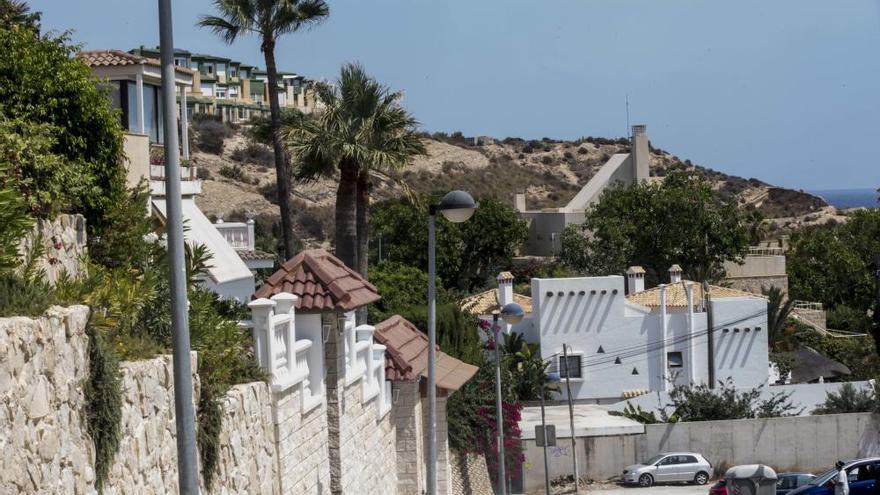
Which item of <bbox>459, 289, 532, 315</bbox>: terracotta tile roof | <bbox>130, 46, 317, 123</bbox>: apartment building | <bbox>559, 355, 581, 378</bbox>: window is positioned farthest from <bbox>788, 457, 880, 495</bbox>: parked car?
<bbox>130, 46, 317, 123</bbox>: apartment building

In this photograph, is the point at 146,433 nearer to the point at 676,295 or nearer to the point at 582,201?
the point at 676,295

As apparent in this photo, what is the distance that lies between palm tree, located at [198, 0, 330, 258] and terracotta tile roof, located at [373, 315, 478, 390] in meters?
10.0

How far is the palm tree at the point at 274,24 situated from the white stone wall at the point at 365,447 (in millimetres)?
14150

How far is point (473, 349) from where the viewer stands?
37469mm

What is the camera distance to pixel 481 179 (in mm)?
133125

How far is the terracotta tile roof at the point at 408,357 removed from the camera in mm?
21797

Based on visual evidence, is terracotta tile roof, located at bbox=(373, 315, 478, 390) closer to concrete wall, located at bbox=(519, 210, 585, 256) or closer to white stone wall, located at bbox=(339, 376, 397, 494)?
white stone wall, located at bbox=(339, 376, 397, 494)

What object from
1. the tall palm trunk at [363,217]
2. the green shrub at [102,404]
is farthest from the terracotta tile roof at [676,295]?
the green shrub at [102,404]

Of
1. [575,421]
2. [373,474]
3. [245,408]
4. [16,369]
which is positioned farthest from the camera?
[575,421]

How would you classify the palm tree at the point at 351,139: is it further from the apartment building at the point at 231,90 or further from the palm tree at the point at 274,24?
the apartment building at the point at 231,90

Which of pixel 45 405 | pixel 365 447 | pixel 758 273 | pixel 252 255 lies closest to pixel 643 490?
pixel 252 255

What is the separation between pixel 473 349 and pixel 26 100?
76.5 feet

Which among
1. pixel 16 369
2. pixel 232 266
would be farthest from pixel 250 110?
pixel 16 369

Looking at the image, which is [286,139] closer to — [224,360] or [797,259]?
[224,360]
